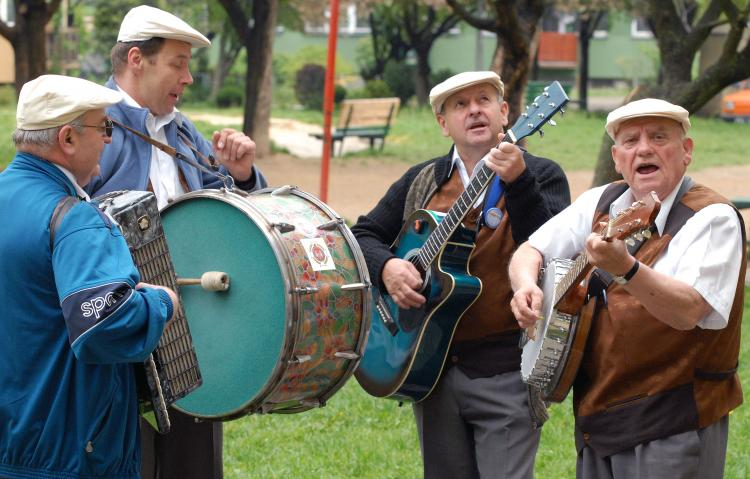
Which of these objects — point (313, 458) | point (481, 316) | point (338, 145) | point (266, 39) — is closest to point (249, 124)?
point (266, 39)

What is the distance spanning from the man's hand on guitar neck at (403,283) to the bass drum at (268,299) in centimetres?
28

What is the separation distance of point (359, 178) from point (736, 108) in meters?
14.7

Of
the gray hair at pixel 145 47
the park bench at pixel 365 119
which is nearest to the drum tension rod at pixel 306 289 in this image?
the gray hair at pixel 145 47

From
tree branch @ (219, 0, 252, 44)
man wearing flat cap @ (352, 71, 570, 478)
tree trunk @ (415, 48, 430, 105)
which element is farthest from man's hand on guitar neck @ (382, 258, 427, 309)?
tree trunk @ (415, 48, 430, 105)

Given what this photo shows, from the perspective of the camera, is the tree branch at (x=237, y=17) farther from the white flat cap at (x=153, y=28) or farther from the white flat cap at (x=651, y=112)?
the white flat cap at (x=651, y=112)

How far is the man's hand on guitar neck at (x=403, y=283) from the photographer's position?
172 inches

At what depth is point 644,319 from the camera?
3498mm

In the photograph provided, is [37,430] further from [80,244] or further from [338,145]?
[338,145]

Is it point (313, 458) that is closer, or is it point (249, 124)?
point (313, 458)

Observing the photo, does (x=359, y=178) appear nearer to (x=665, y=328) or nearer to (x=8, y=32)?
(x=8, y=32)

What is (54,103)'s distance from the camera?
3.35 m

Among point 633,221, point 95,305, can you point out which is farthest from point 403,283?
point 95,305

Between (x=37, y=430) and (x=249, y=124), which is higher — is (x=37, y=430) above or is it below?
above

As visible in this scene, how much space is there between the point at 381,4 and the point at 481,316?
29.6m
